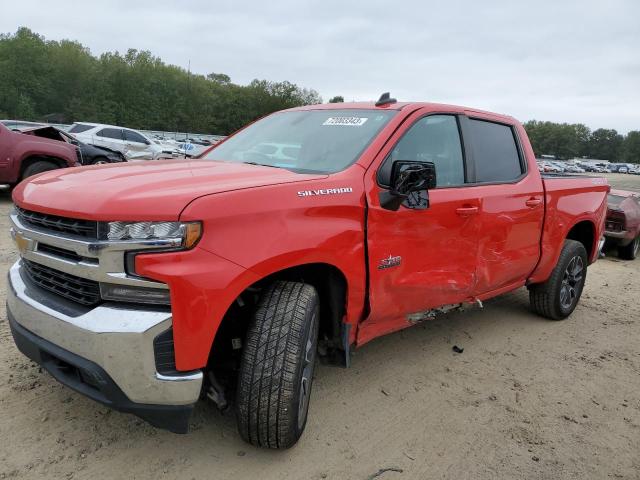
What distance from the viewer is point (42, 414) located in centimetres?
272

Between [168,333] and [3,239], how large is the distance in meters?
5.69

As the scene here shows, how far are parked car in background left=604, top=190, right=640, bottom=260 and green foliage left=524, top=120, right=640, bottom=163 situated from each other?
132m

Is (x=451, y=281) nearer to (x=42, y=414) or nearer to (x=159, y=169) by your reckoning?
(x=159, y=169)

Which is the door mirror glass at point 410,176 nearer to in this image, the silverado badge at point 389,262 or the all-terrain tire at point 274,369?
the silverado badge at point 389,262

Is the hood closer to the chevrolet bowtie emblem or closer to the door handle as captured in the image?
the chevrolet bowtie emblem

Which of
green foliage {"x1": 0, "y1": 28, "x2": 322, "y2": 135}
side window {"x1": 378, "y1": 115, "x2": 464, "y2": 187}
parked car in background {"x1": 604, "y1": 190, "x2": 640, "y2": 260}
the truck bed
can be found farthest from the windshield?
green foliage {"x1": 0, "y1": 28, "x2": 322, "y2": 135}

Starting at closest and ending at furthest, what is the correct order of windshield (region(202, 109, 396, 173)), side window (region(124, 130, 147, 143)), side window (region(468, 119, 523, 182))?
windshield (region(202, 109, 396, 173))
side window (region(468, 119, 523, 182))
side window (region(124, 130, 147, 143))

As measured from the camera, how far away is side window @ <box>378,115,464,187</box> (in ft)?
10.3

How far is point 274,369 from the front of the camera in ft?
7.72

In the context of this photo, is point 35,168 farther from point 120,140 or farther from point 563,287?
point 120,140

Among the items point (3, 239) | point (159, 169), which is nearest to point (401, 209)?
point (159, 169)

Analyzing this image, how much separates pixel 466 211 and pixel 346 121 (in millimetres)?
1001

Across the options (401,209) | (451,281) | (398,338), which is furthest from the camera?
(398,338)

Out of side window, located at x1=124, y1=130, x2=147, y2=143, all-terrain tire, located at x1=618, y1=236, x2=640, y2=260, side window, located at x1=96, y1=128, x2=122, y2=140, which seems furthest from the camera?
side window, located at x1=124, y1=130, x2=147, y2=143
